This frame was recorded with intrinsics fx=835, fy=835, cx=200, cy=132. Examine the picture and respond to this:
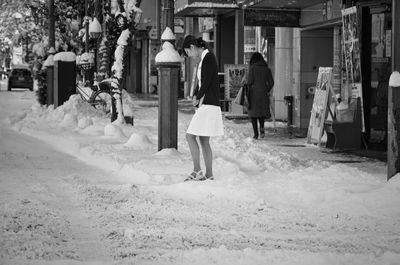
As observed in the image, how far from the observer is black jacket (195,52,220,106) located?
1014cm

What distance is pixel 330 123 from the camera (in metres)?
15.7

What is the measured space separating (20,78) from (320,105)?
161 feet

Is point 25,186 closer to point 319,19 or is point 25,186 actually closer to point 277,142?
point 277,142

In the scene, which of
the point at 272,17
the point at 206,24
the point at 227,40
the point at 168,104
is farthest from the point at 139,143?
the point at 206,24

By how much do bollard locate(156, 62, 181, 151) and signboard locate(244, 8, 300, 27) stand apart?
319 inches

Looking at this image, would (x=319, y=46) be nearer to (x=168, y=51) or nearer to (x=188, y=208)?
(x=168, y=51)

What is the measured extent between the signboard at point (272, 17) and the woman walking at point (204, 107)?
10.6 meters

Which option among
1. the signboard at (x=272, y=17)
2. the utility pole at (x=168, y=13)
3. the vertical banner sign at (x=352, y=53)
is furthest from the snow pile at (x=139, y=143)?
the signboard at (x=272, y=17)

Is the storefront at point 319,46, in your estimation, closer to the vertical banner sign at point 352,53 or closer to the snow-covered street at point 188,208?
the vertical banner sign at point 352,53

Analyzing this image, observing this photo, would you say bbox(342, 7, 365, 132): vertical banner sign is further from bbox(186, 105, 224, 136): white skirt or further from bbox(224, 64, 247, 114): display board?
bbox(224, 64, 247, 114): display board

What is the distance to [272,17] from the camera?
68.2 ft

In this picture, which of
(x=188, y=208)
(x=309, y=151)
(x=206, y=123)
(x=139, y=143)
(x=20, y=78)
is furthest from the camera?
(x=20, y=78)

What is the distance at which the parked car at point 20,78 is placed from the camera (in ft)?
205

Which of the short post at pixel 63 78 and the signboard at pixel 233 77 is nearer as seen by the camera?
the short post at pixel 63 78
